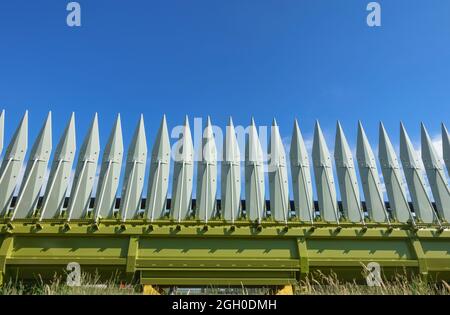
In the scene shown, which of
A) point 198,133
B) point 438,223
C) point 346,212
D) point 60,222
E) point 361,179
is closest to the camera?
point 60,222

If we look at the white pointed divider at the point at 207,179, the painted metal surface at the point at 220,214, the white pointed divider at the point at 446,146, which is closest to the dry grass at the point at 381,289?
the painted metal surface at the point at 220,214

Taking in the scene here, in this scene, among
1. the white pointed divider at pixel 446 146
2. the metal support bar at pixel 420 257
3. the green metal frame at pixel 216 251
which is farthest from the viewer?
the white pointed divider at pixel 446 146

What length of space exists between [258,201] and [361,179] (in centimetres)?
326

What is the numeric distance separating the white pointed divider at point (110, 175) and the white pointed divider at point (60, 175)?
0.93 meters

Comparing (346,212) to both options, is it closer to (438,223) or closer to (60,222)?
(438,223)

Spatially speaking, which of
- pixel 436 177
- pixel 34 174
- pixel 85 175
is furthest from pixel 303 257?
pixel 34 174

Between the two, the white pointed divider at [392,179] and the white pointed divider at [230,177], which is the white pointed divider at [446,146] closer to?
the white pointed divider at [392,179]

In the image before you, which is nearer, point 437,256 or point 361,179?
point 437,256

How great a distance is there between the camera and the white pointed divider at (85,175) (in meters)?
9.29

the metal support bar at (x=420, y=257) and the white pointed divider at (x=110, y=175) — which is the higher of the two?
the white pointed divider at (x=110, y=175)

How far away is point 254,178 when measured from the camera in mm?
9930

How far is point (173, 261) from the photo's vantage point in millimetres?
7844

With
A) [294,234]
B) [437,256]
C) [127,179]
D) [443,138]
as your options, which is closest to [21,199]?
[127,179]

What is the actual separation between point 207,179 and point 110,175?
2702 mm
